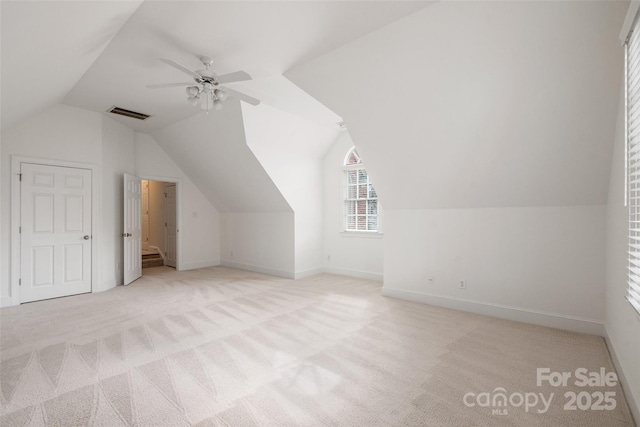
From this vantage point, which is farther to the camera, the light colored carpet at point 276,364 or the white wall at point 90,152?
the white wall at point 90,152

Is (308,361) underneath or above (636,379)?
underneath

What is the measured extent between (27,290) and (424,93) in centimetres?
597

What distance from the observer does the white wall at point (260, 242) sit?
20.1ft

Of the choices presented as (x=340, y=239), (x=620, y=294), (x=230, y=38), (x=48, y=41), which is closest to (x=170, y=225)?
(x=340, y=239)

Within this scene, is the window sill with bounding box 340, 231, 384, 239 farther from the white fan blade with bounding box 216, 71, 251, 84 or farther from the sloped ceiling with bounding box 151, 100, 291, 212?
the white fan blade with bounding box 216, 71, 251, 84

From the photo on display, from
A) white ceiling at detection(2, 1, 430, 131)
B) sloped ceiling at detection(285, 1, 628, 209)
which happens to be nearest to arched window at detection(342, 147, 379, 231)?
sloped ceiling at detection(285, 1, 628, 209)

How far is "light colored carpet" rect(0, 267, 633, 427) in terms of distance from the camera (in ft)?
6.36

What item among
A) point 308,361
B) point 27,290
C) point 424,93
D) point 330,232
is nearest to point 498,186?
point 424,93

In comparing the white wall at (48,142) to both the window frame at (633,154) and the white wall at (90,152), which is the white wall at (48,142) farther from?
the window frame at (633,154)

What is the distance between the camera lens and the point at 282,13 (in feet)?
7.93

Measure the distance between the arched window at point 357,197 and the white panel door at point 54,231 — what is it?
15.0ft

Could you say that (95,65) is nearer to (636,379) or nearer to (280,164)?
(280,164)

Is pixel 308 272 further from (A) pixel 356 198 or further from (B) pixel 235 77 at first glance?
(B) pixel 235 77

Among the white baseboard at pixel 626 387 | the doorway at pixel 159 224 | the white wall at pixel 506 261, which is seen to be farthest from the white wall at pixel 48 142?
the white baseboard at pixel 626 387
